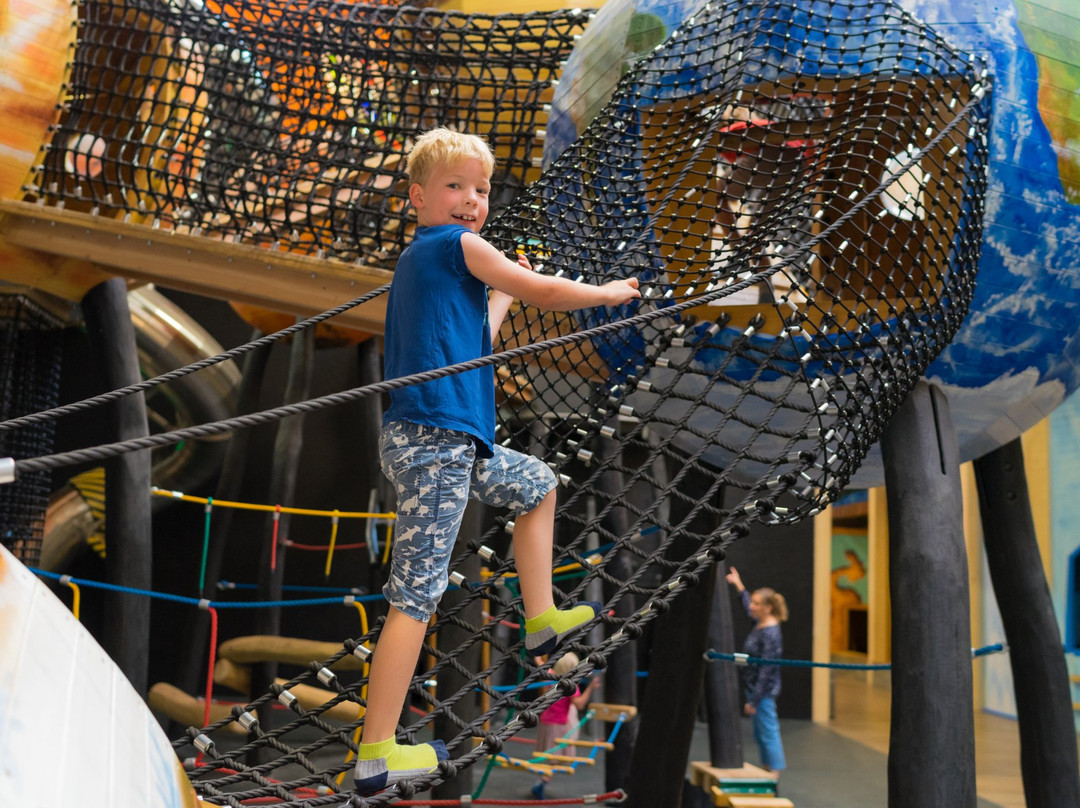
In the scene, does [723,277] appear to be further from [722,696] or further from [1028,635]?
[722,696]

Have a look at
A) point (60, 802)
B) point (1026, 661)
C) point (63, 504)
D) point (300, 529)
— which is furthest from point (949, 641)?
point (300, 529)

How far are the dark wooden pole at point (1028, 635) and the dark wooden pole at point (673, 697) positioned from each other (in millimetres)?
924

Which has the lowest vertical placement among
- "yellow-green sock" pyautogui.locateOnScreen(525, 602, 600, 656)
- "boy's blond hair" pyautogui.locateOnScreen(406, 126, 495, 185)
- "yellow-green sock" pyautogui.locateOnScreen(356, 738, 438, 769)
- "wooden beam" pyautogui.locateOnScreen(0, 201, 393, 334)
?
"yellow-green sock" pyautogui.locateOnScreen(356, 738, 438, 769)

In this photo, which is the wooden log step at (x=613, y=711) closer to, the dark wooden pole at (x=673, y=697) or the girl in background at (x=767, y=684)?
the girl in background at (x=767, y=684)

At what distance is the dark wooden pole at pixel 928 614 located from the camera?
226cm

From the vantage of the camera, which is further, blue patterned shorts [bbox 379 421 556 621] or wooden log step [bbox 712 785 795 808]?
wooden log step [bbox 712 785 795 808]

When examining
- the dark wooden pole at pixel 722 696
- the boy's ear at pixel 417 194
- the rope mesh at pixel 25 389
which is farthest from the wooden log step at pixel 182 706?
the boy's ear at pixel 417 194

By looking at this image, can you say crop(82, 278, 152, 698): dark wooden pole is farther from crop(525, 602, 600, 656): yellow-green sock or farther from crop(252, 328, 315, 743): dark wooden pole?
crop(525, 602, 600, 656): yellow-green sock

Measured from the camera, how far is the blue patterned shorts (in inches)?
69.2

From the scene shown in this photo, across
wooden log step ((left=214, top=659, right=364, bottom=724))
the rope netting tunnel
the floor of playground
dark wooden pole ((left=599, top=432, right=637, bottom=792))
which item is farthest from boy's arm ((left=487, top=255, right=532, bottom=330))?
the floor of playground

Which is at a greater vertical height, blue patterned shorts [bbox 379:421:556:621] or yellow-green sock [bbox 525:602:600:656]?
blue patterned shorts [bbox 379:421:556:621]

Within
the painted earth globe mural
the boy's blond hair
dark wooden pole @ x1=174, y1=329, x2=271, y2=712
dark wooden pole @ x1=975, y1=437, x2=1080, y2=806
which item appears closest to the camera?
the boy's blond hair

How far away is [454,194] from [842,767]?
5900 mm

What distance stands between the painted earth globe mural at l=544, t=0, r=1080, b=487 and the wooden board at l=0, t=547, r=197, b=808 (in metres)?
2.02
